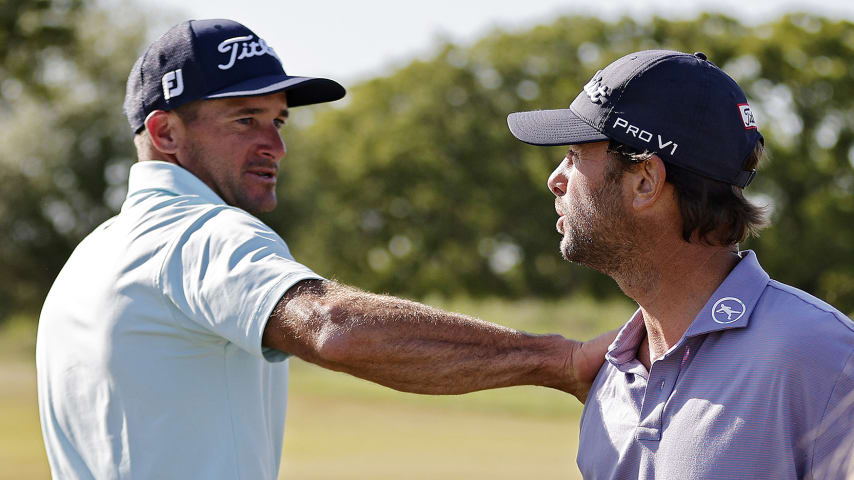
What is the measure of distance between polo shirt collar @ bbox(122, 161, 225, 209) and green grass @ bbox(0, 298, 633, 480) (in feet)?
32.8

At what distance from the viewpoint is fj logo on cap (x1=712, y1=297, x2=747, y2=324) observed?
107 inches

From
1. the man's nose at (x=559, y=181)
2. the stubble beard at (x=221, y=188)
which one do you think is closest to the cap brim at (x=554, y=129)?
the man's nose at (x=559, y=181)

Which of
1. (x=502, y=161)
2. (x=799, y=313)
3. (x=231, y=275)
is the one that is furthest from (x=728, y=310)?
(x=502, y=161)

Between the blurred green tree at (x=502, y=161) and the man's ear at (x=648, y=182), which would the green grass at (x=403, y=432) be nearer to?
the man's ear at (x=648, y=182)

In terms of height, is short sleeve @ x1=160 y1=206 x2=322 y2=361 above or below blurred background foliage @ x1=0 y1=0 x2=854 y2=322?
above

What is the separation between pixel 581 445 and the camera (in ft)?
10.0

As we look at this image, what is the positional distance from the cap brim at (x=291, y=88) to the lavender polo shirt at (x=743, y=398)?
4.52 feet

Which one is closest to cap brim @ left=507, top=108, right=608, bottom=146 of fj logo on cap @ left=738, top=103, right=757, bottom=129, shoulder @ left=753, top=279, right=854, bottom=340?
fj logo on cap @ left=738, top=103, right=757, bottom=129

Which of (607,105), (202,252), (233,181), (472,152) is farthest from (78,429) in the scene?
(472,152)

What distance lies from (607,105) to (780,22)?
46929mm

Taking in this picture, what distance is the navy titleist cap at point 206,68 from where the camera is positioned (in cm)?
339

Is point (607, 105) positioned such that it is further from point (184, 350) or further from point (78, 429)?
point (78, 429)

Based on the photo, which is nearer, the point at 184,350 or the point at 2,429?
the point at 184,350

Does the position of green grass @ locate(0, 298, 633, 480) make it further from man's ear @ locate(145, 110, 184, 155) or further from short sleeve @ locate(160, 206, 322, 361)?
short sleeve @ locate(160, 206, 322, 361)
